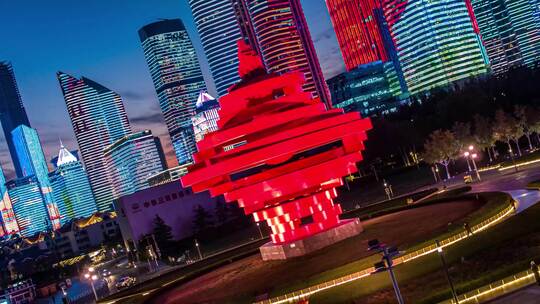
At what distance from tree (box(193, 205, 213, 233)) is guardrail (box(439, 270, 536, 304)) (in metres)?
70.6

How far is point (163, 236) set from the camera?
86250mm

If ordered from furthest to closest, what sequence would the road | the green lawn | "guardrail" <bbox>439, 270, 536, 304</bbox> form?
the green lawn → "guardrail" <bbox>439, 270, 536, 304</bbox> → the road

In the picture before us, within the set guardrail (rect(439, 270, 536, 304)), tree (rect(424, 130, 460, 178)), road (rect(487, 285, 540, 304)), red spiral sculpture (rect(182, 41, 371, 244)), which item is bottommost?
road (rect(487, 285, 540, 304))

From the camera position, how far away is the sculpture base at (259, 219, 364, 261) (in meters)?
37.6

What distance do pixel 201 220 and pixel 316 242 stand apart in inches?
2154

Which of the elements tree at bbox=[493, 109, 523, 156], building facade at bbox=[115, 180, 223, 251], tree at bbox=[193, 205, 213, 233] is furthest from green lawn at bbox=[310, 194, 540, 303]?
building facade at bbox=[115, 180, 223, 251]

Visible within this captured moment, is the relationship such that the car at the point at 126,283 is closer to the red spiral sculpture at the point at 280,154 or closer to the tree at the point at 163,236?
the tree at the point at 163,236

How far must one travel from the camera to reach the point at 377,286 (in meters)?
24.1

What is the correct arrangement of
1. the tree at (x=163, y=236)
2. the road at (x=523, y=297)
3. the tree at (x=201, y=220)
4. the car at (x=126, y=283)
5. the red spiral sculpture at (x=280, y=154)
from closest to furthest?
the road at (x=523, y=297) → the red spiral sculpture at (x=280, y=154) → the car at (x=126, y=283) → the tree at (x=163, y=236) → the tree at (x=201, y=220)

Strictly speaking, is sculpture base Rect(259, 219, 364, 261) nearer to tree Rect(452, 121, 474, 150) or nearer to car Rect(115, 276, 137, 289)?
car Rect(115, 276, 137, 289)

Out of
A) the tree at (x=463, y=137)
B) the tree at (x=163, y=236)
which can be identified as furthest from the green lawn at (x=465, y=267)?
the tree at (x=163, y=236)

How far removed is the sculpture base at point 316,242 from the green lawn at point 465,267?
11388mm

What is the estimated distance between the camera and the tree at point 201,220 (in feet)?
296

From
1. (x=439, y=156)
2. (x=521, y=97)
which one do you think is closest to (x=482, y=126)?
(x=439, y=156)
